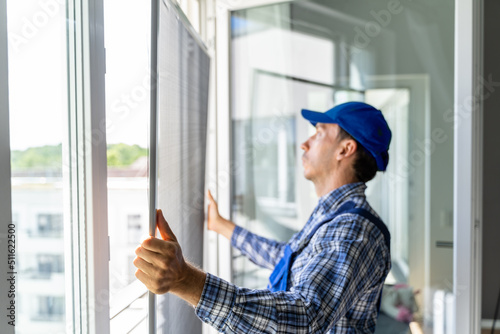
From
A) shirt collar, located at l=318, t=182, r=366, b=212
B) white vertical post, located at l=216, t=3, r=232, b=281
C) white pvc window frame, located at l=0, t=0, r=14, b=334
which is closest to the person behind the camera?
white pvc window frame, located at l=0, t=0, r=14, b=334

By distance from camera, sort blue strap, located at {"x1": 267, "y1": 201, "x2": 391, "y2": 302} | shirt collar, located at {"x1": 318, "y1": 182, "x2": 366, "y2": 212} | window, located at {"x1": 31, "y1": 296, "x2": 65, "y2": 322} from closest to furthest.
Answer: window, located at {"x1": 31, "y1": 296, "x2": 65, "y2": 322} < blue strap, located at {"x1": 267, "y1": 201, "x2": 391, "y2": 302} < shirt collar, located at {"x1": 318, "y1": 182, "x2": 366, "y2": 212}

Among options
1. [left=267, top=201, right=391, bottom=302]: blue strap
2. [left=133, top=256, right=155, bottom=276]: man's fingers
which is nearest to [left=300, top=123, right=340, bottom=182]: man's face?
[left=267, top=201, right=391, bottom=302]: blue strap

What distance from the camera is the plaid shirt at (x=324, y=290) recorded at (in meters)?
0.92

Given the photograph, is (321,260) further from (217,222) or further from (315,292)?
(217,222)

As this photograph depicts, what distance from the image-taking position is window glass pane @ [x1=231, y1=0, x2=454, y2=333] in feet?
6.06

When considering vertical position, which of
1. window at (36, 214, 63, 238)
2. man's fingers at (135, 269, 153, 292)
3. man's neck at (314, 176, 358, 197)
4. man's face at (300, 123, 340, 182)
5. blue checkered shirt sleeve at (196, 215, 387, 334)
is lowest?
blue checkered shirt sleeve at (196, 215, 387, 334)

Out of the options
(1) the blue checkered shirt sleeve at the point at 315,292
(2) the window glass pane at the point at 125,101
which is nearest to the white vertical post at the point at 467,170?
(1) the blue checkered shirt sleeve at the point at 315,292

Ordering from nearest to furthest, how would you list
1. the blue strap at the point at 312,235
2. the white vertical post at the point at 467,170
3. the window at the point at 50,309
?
the window at the point at 50,309, the blue strap at the point at 312,235, the white vertical post at the point at 467,170

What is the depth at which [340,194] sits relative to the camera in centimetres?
143

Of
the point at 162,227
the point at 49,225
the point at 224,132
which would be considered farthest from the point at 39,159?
the point at 224,132

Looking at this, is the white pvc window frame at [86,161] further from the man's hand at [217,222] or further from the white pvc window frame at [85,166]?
the man's hand at [217,222]

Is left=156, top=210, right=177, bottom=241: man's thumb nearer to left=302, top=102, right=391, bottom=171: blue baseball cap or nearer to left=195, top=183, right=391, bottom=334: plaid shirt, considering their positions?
left=195, top=183, right=391, bottom=334: plaid shirt

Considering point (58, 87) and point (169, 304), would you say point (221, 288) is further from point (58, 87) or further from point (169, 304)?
point (58, 87)

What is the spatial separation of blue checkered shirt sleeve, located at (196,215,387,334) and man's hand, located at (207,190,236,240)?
55 cm
